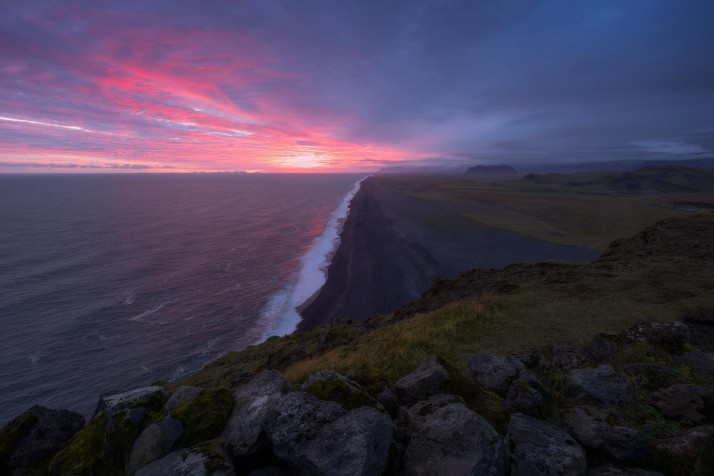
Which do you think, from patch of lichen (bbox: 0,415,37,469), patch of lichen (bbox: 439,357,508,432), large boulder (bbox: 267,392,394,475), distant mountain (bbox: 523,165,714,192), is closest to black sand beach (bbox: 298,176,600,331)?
patch of lichen (bbox: 0,415,37,469)

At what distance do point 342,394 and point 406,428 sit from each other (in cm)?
132

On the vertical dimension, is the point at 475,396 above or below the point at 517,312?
above

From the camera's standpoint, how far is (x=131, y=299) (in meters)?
31.9

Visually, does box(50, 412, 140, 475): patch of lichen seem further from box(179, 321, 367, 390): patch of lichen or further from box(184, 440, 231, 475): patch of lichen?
box(179, 321, 367, 390): patch of lichen

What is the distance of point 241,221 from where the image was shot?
242 ft

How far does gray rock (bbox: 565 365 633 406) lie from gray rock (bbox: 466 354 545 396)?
2.85 feet

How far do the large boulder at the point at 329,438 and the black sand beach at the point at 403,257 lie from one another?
76.3 ft

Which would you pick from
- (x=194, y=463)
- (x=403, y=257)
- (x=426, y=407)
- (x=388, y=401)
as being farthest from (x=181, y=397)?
(x=403, y=257)

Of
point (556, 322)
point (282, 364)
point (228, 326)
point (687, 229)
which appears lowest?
point (228, 326)

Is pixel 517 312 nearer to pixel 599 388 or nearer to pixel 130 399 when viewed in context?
pixel 599 388

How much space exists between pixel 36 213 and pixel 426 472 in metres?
115

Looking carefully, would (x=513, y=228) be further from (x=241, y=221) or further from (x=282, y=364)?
(x=241, y=221)

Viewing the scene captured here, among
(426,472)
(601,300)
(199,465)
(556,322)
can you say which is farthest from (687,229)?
(199,465)

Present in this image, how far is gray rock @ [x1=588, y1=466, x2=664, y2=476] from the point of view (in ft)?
13.5
